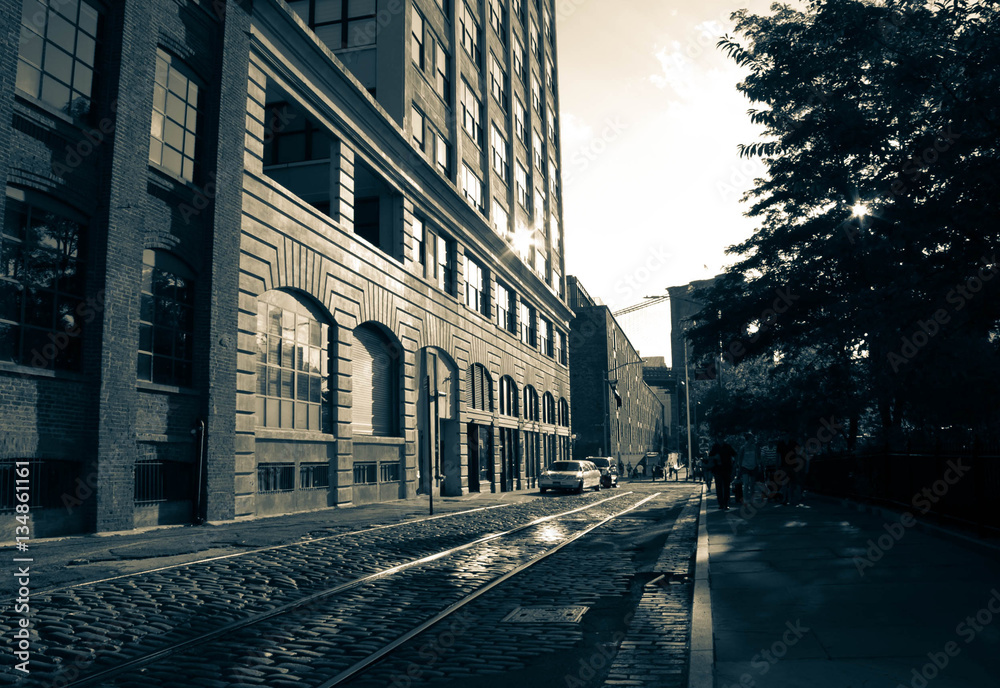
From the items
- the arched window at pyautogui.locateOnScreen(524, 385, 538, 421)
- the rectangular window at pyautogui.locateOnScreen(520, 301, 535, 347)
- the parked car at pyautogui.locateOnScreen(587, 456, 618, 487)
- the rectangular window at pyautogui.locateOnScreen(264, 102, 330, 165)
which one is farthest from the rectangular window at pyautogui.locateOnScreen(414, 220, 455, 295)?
the parked car at pyautogui.locateOnScreen(587, 456, 618, 487)

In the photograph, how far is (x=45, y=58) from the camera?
1336 cm

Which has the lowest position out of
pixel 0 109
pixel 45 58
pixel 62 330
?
pixel 62 330

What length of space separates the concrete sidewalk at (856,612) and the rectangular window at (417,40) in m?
23.1

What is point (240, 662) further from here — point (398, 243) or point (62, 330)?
point (398, 243)

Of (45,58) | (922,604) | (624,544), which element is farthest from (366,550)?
(45,58)

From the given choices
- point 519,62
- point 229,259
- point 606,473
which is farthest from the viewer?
point 519,62

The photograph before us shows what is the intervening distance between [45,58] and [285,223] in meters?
7.11

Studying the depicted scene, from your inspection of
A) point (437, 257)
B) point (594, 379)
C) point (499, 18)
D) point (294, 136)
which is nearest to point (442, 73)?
point (437, 257)

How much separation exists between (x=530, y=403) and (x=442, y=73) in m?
19.7

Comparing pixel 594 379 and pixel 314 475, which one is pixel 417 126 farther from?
pixel 594 379

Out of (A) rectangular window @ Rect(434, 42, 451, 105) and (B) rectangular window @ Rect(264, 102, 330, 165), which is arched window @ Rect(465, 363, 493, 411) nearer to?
(A) rectangular window @ Rect(434, 42, 451, 105)

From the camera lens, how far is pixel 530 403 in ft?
151

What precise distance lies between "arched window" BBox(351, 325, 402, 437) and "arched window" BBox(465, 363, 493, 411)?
7336mm

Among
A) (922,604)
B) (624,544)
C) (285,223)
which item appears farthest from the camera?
(285,223)
